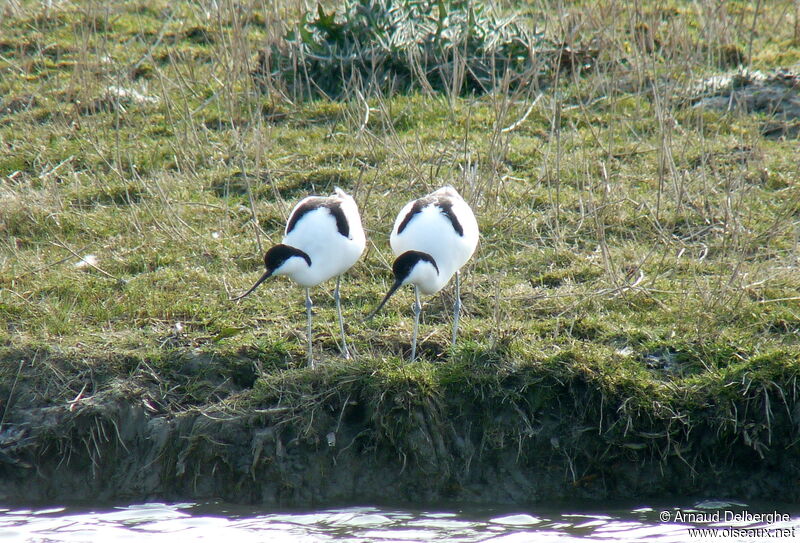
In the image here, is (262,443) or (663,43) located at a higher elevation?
(663,43)

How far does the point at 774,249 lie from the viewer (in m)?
5.60

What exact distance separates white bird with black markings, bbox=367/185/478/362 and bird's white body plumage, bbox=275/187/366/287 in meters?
0.26

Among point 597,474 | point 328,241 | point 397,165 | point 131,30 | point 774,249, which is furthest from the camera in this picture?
point 131,30

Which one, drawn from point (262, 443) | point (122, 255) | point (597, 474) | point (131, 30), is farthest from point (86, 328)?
point (131, 30)

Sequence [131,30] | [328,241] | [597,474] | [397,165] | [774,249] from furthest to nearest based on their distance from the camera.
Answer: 1. [131,30]
2. [397,165]
3. [774,249]
4. [328,241]
5. [597,474]

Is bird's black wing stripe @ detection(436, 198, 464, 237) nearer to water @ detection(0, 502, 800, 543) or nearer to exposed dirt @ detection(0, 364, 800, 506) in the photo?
exposed dirt @ detection(0, 364, 800, 506)

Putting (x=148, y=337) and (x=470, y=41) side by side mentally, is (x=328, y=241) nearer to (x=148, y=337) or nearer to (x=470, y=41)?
(x=148, y=337)

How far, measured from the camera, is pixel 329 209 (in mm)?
4820

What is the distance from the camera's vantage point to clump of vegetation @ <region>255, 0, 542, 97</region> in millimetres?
7723

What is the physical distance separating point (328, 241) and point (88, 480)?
154 cm

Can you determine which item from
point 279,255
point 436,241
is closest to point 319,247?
point 279,255

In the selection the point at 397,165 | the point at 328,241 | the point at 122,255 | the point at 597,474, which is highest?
the point at 397,165

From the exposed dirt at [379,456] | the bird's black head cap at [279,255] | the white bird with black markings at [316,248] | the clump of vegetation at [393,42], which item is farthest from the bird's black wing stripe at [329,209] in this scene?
the clump of vegetation at [393,42]

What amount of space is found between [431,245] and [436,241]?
0.03 metres
